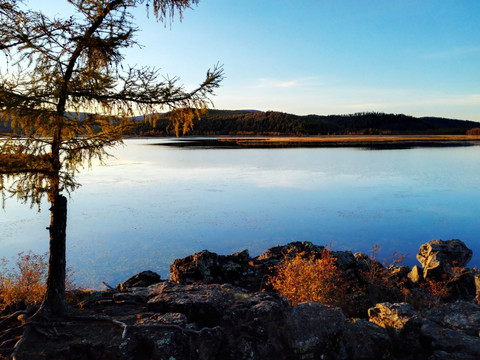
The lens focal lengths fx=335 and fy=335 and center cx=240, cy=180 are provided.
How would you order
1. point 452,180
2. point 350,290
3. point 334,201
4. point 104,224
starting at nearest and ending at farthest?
point 350,290 < point 104,224 < point 334,201 < point 452,180

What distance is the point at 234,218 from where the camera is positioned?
79.4 feet

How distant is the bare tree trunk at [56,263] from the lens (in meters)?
7.48

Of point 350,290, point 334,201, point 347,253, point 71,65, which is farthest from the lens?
point 334,201

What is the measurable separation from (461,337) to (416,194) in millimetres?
27833

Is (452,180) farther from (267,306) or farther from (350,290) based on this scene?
(267,306)

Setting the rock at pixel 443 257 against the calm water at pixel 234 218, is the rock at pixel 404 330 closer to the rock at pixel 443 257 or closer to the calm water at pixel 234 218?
the rock at pixel 443 257

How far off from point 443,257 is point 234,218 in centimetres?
1318

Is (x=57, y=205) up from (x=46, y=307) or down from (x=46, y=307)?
up

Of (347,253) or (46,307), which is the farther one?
(347,253)

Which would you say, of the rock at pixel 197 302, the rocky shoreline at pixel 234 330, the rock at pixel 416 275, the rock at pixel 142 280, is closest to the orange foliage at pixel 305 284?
the rocky shoreline at pixel 234 330

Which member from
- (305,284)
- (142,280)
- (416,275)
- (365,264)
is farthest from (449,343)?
(142,280)

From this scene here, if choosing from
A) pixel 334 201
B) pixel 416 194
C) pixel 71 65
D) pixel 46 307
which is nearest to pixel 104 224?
pixel 46 307

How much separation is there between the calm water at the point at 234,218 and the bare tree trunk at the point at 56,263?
7120 mm

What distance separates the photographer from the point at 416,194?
3266 centimetres
